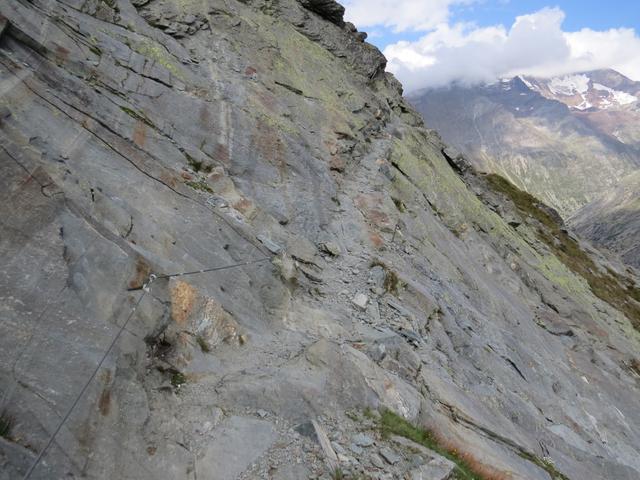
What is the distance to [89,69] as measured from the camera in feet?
62.3

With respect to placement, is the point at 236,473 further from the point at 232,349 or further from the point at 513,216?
the point at 513,216

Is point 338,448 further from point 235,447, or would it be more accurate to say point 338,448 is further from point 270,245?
point 270,245

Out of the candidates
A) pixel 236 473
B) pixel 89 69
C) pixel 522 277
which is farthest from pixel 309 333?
pixel 522 277

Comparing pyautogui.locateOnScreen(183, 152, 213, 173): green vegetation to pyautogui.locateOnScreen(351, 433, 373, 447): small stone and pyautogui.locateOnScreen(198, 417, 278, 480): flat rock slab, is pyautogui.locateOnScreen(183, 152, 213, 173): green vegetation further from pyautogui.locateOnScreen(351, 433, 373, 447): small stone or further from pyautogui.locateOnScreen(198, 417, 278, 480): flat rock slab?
pyautogui.locateOnScreen(351, 433, 373, 447): small stone

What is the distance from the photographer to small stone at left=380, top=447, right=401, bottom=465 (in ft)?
36.5

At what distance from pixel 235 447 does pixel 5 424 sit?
4.31 m

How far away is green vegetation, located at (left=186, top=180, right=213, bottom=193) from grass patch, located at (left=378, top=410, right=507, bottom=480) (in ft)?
36.3

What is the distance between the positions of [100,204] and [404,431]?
10.5 metres

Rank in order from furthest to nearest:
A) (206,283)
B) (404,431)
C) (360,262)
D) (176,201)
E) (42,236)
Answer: (360,262) < (176,201) < (206,283) < (404,431) < (42,236)

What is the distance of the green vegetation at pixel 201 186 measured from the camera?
18481 mm

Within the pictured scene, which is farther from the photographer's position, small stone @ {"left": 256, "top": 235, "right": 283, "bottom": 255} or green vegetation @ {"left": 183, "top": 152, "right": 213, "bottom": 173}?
green vegetation @ {"left": 183, "top": 152, "right": 213, "bottom": 173}

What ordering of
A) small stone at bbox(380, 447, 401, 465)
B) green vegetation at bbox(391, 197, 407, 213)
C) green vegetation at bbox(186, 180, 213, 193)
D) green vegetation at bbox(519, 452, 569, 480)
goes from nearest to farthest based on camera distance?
small stone at bbox(380, 447, 401, 465)
green vegetation at bbox(519, 452, 569, 480)
green vegetation at bbox(186, 180, 213, 193)
green vegetation at bbox(391, 197, 407, 213)

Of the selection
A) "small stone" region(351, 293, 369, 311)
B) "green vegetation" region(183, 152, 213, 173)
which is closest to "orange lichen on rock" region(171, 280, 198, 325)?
"small stone" region(351, 293, 369, 311)

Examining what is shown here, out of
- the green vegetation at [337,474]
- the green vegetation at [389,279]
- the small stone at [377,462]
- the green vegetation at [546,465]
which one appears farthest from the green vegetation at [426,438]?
the green vegetation at [389,279]
